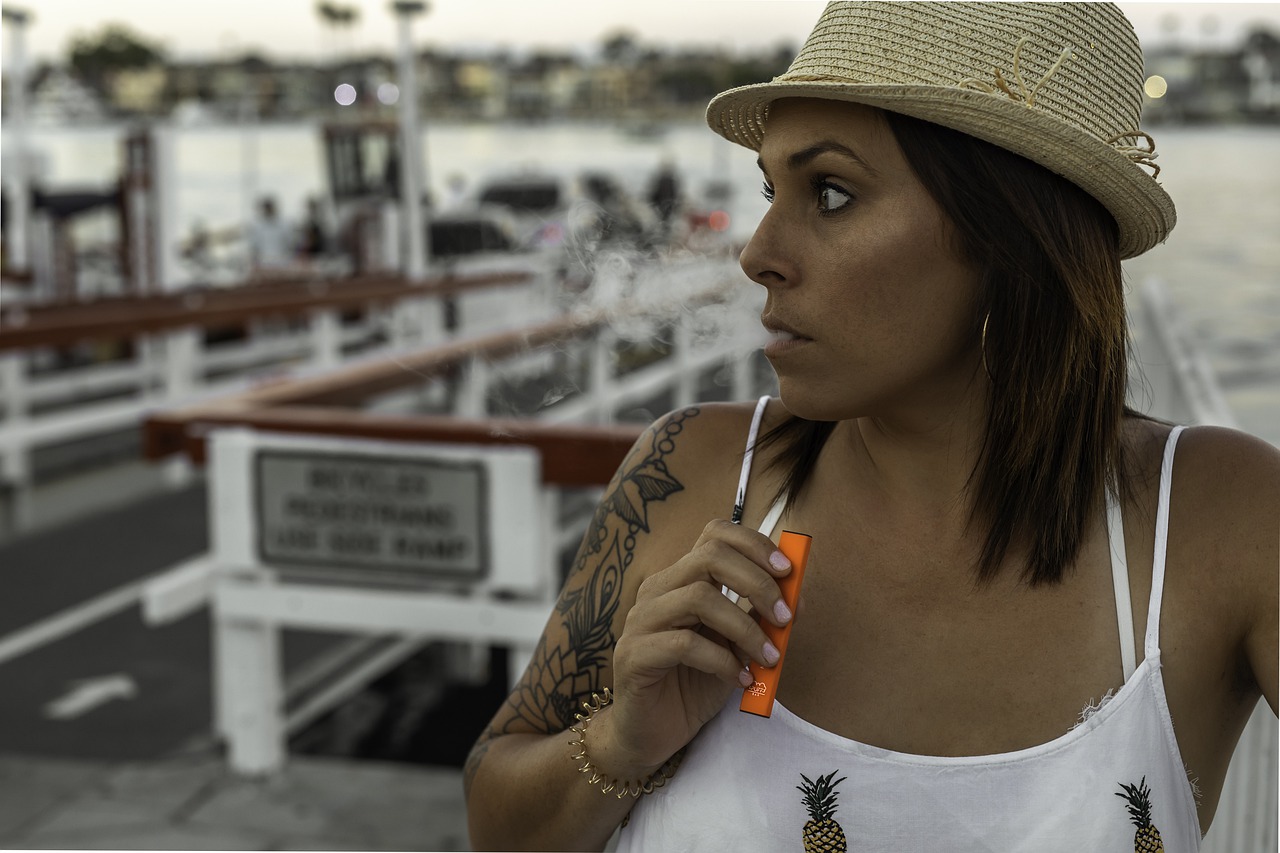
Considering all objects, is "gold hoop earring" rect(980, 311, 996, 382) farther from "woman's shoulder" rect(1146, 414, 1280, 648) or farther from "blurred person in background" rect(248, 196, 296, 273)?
"blurred person in background" rect(248, 196, 296, 273)

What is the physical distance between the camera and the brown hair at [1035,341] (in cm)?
125

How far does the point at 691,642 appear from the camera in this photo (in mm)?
1213

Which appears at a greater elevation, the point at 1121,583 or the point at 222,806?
the point at 1121,583

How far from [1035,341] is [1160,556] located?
0.77 ft

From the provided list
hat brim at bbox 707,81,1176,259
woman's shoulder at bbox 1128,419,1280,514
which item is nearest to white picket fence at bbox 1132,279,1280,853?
woman's shoulder at bbox 1128,419,1280,514

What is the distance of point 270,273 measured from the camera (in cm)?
1609

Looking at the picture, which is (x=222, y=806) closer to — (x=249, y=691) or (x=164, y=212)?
(x=249, y=691)

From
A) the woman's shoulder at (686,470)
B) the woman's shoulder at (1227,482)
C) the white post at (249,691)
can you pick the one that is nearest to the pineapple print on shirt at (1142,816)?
the woman's shoulder at (1227,482)

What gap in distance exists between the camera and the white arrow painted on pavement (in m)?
4.55

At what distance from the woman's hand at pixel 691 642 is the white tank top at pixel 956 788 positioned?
0.06 metres

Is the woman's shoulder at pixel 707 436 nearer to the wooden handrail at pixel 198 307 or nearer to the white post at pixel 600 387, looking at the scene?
the white post at pixel 600 387

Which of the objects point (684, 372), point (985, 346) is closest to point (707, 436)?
point (985, 346)

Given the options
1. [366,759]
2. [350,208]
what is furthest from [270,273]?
[366,759]

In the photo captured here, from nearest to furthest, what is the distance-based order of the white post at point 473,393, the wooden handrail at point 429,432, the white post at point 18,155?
the wooden handrail at point 429,432 < the white post at point 473,393 < the white post at point 18,155
